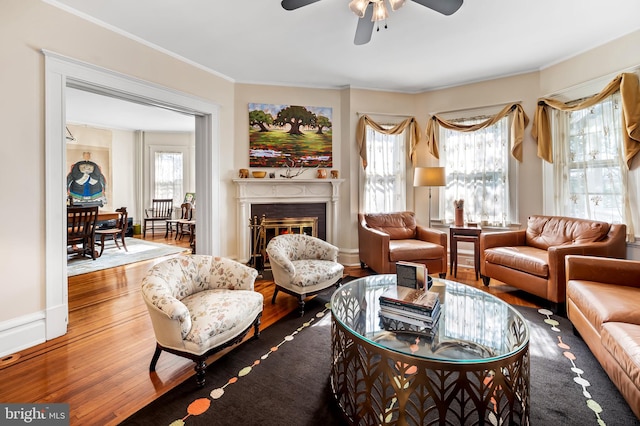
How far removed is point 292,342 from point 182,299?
0.89m

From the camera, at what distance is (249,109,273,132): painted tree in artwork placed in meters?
4.40

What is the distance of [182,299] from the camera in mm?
2225

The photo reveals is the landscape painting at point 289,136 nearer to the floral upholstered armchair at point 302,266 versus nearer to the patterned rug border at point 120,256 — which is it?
the floral upholstered armchair at point 302,266

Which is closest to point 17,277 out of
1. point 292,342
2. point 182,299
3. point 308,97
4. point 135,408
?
point 182,299

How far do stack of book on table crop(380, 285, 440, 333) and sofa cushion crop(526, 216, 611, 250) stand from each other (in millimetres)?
2363

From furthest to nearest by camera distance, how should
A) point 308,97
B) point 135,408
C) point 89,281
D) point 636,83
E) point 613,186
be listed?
point 308,97
point 89,281
point 613,186
point 636,83
point 135,408

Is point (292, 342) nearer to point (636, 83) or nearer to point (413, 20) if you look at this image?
point (413, 20)

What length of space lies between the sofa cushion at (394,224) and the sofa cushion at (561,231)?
4.72 ft

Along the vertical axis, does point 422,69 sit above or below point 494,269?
above

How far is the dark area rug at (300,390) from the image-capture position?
1554 millimetres

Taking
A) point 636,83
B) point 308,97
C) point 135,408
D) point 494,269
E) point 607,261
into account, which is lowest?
point 135,408

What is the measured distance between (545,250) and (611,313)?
186 centimetres

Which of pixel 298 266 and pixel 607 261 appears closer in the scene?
pixel 607 261

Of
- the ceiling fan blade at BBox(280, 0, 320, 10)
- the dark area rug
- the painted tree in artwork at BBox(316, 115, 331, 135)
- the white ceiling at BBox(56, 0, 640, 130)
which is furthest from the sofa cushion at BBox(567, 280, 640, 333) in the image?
the painted tree in artwork at BBox(316, 115, 331, 135)
